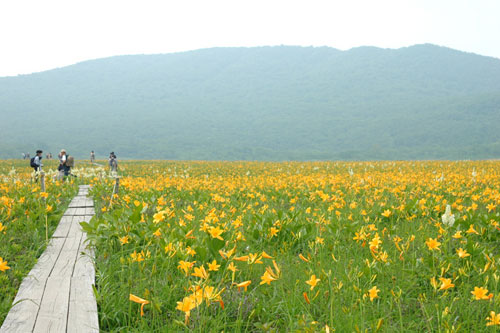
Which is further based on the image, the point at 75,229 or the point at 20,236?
the point at 75,229

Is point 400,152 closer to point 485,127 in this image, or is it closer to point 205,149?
point 485,127

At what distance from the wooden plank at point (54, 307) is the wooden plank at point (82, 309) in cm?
4

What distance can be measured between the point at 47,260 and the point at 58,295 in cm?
119

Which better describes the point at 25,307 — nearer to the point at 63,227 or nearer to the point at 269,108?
the point at 63,227

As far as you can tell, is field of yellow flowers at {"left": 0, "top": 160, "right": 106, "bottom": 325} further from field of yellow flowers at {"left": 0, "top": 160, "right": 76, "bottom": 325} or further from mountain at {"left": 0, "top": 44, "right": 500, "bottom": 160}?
mountain at {"left": 0, "top": 44, "right": 500, "bottom": 160}

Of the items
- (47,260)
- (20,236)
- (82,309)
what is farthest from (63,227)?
(82,309)

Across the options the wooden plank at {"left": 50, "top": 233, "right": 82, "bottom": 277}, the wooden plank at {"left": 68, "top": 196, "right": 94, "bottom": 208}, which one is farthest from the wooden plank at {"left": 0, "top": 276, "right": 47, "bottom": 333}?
the wooden plank at {"left": 68, "top": 196, "right": 94, "bottom": 208}

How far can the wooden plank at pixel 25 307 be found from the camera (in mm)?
2715

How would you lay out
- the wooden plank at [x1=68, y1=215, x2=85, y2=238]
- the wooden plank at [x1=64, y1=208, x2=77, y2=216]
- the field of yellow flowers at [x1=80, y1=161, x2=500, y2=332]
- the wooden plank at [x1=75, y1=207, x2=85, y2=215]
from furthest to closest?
the wooden plank at [x1=75, y1=207, x2=85, y2=215], the wooden plank at [x1=64, y1=208, x2=77, y2=216], the wooden plank at [x1=68, y1=215, x2=85, y2=238], the field of yellow flowers at [x1=80, y1=161, x2=500, y2=332]

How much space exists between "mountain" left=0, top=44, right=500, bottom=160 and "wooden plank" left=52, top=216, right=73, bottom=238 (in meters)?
Result: 93.3

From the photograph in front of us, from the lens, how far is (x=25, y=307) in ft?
9.83

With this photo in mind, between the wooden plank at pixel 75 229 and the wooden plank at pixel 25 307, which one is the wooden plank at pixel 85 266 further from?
the wooden plank at pixel 75 229

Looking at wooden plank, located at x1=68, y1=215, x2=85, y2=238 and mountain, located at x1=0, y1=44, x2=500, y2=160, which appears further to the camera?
mountain, located at x1=0, y1=44, x2=500, y2=160

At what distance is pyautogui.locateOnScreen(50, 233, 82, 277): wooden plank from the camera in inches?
148
